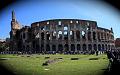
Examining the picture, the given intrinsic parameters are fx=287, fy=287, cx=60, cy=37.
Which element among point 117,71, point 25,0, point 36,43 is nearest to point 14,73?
point 36,43

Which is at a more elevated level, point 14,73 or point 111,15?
point 111,15

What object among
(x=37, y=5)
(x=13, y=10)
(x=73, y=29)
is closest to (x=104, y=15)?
(x=37, y=5)

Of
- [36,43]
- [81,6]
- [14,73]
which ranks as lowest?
[14,73]

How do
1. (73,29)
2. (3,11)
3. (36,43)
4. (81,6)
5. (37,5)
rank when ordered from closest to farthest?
(81,6) < (37,5) < (3,11) < (36,43) < (73,29)

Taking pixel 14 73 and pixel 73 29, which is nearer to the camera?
pixel 14 73

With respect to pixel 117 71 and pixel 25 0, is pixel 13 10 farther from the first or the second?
pixel 117 71

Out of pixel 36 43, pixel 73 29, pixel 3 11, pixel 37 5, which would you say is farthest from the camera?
pixel 73 29

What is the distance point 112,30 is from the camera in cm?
480

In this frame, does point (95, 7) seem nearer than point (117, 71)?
Yes

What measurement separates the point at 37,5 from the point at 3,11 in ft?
2.47

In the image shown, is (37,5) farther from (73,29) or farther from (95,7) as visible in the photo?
(73,29)

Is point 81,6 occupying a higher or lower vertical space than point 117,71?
higher

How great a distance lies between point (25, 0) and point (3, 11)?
540mm

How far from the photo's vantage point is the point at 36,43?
6.96 m
